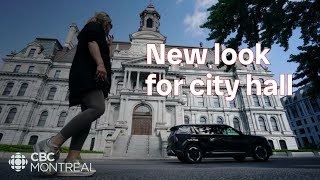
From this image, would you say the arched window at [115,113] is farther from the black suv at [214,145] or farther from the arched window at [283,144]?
the arched window at [283,144]

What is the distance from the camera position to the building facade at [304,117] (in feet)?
169

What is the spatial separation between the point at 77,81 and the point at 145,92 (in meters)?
24.3

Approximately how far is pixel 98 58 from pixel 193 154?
6487 mm

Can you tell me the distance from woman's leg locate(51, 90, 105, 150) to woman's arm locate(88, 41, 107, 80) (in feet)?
0.75

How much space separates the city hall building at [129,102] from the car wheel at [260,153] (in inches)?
542

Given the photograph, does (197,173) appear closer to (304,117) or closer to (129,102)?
(129,102)

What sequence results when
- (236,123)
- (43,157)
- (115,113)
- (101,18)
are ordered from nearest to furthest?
(43,157) < (101,18) < (115,113) < (236,123)

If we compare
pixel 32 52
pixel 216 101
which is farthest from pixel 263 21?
pixel 32 52

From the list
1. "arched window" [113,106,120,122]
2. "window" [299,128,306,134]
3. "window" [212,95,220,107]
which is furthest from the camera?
"window" [299,128,306,134]

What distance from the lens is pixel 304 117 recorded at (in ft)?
184

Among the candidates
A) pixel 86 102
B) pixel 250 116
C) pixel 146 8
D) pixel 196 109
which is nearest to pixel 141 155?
pixel 86 102

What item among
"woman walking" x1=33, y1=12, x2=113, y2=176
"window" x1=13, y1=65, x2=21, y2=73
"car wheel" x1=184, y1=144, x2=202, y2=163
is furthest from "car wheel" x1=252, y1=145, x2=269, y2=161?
"window" x1=13, y1=65, x2=21, y2=73

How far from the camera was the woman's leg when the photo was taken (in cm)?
204

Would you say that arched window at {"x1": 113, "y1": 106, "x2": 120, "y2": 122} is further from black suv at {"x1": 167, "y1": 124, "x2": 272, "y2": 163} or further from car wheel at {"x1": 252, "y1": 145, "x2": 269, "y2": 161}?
car wheel at {"x1": 252, "y1": 145, "x2": 269, "y2": 161}
